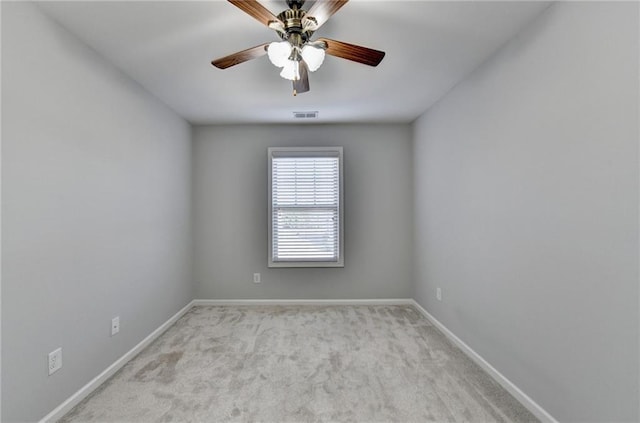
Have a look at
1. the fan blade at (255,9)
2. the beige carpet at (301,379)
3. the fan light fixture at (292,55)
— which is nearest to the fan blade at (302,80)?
the fan light fixture at (292,55)

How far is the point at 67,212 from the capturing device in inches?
78.1

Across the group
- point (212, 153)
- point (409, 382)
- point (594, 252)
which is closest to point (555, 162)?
point (594, 252)

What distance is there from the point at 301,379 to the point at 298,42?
7.60ft

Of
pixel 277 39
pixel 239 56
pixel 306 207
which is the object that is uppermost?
pixel 277 39

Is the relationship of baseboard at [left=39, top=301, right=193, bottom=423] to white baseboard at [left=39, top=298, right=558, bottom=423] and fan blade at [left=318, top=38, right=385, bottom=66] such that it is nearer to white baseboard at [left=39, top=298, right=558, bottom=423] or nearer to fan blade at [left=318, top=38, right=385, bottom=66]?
white baseboard at [left=39, top=298, right=558, bottom=423]

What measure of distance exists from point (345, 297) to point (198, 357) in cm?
209

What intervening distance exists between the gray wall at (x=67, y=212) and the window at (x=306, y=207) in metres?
1.53

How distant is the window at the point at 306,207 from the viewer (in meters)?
4.12

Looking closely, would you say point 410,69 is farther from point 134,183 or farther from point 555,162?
point 134,183

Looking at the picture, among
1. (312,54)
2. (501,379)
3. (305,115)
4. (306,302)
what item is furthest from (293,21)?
(306,302)

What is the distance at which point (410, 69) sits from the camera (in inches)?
102

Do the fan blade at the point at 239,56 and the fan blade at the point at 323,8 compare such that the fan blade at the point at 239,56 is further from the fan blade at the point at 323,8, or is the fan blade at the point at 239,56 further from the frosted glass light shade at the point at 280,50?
the fan blade at the point at 323,8

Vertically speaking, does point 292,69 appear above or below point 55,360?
above

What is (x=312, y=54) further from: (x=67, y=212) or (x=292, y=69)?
(x=67, y=212)
